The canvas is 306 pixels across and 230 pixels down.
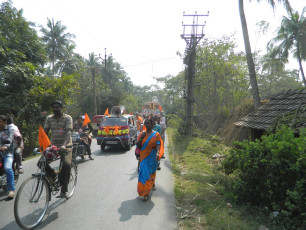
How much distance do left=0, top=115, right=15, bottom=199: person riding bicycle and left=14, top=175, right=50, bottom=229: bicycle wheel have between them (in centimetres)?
127

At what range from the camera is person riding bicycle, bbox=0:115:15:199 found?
179 inches

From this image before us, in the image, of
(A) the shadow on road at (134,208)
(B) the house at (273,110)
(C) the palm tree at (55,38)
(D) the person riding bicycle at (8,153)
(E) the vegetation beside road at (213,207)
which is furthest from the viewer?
(C) the palm tree at (55,38)

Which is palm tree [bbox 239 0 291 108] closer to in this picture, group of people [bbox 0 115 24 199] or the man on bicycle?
the man on bicycle

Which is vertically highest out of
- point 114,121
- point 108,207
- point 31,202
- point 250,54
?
point 250,54

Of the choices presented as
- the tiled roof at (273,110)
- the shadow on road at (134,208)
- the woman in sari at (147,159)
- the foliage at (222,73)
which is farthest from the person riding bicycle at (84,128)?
the foliage at (222,73)

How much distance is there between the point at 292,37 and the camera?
26.3 m

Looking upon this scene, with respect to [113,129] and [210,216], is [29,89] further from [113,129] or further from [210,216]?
[210,216]

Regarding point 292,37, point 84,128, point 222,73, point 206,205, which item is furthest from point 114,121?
point 292,37

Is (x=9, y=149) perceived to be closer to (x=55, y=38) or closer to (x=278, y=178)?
(x=278, y=178)

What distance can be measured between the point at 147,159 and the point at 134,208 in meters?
1.03

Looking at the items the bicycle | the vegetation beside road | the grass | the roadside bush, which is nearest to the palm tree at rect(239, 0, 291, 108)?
the grass

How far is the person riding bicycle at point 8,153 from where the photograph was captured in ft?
14.9

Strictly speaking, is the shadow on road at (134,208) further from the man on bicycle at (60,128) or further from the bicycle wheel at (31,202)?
the bicycle wheel at (31,202)

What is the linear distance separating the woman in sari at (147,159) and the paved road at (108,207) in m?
0.32
